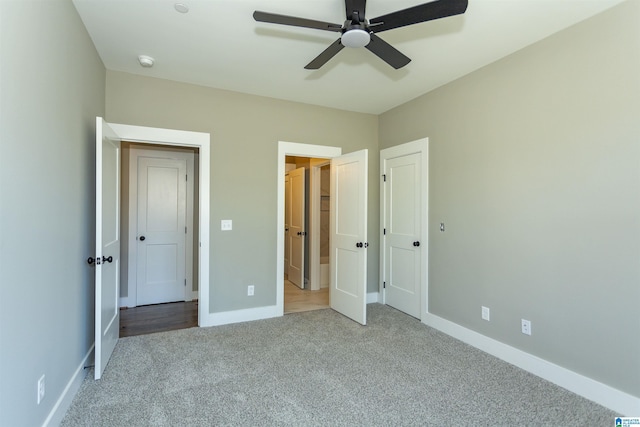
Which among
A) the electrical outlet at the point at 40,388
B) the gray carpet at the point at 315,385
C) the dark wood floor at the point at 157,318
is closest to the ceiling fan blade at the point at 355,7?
the gray carpet at the point at 315,385

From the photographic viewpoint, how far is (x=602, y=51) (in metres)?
2.18

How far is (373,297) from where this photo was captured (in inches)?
175

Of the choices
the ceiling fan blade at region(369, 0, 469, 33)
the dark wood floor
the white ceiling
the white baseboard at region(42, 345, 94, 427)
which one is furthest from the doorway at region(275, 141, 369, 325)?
the white baseboard at region(42, 345, 94, 427)

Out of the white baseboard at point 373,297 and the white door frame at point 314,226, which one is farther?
the white door frame at point 314,226

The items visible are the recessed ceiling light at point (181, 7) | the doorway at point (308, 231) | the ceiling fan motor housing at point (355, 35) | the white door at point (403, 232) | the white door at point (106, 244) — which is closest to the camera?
the ceiling fan motor housing at point (355, 35)

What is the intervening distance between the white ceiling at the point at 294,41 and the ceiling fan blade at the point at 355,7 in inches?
13.8

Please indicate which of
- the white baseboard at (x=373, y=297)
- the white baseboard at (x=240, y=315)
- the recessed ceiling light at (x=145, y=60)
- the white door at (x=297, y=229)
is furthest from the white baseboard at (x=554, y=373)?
the recessed ceiling light at (x=145, y=60)

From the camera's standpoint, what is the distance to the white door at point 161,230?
432 cm

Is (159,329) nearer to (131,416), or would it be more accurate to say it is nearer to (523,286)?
(131,416)

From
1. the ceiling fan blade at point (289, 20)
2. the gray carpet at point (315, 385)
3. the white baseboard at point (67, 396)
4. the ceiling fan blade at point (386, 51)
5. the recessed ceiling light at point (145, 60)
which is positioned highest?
the recessed ceiling light at point (145, 60)

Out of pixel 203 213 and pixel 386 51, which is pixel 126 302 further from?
pixel 386 51

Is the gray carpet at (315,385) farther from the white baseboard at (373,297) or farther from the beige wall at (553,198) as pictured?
the white baseboard at (373,297)

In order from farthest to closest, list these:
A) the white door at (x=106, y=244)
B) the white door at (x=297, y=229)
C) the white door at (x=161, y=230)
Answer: the white door at (x=297, y=229), the white door at (x=161, y=230), the white door at (x=106, y=244)

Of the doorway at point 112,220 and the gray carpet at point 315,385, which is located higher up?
the doorway at point 112,220
